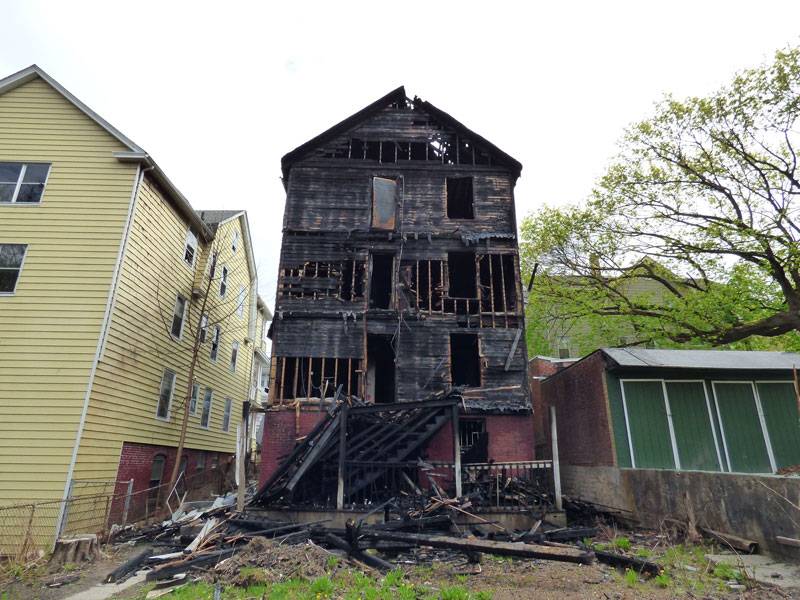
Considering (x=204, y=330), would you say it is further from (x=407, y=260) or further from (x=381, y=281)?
(x=407, y=260)

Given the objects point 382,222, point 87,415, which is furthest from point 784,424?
point 87,415

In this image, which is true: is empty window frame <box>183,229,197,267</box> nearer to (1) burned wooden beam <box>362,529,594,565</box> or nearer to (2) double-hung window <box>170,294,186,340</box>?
(2) double-hung window <box>170,294,186,340</box>

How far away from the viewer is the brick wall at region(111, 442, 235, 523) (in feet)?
49.7

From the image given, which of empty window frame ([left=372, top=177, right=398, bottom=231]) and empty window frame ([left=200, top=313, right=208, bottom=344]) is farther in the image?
empty window frame ([left=200, top=313, right=208, bottom=344])

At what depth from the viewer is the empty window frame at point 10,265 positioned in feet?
47.2

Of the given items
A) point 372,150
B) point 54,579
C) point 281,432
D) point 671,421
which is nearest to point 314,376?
point 281,432

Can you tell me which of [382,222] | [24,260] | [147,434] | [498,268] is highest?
[382,222]

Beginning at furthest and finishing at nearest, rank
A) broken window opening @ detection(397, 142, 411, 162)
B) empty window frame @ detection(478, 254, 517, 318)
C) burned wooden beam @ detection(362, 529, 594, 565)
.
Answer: broken window opening @ detection(397, 142, 411, 162) < empty window frame @ detection(478, 254, 517, 318) < burned wooden beam @ detection(362, 529, 594, 565)

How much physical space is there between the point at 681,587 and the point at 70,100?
2140 centimetres

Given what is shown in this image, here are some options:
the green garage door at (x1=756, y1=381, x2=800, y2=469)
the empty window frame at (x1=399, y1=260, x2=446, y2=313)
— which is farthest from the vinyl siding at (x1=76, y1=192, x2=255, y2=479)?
the green garage door at (x1=756, y1=381, x2=800, y2=469)

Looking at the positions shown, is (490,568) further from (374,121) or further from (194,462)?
(374,121)

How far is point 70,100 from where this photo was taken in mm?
16344

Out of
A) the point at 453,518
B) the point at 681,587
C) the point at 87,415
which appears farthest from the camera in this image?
the point at 87,415

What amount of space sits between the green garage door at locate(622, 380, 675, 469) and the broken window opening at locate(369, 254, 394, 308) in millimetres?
10043
